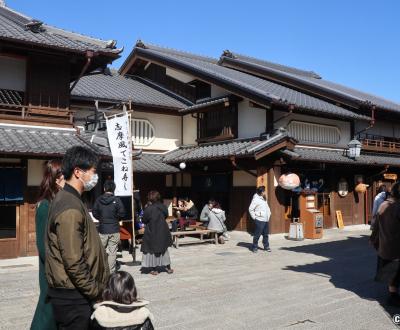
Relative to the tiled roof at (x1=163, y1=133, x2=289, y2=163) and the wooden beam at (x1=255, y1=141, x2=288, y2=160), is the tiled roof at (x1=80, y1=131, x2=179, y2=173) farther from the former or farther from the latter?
the wooden beam at (x1=255, y1=141, x2=288, y2=160)

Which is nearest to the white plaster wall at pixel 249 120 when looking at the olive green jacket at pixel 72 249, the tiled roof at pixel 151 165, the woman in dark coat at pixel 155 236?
the tiled roof at pixel 151 165

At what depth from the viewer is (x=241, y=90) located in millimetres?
16125

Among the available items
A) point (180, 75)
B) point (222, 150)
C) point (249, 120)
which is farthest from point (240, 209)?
point (180, 75)

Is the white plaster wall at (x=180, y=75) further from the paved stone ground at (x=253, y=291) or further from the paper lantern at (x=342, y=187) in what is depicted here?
the paved stone ground at (x=253, y=291)

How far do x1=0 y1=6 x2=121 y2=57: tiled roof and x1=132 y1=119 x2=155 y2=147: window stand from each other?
5328 millimetres

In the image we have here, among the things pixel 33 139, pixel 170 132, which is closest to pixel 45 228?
pixel 33 139

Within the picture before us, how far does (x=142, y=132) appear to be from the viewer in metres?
18.3

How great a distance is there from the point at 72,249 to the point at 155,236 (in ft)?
20.3

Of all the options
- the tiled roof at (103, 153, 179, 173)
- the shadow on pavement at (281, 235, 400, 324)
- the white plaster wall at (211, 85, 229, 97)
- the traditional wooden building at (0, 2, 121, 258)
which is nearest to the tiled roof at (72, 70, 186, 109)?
the white plaster wall at (211, 85, 229, 97)

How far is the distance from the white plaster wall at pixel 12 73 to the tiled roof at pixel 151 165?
18.2 feet

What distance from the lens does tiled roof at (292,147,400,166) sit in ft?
53.0

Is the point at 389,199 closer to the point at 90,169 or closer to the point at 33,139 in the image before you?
the point at 90,169

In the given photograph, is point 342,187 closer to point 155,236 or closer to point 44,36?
point 155,236

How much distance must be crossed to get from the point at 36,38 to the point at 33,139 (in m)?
2.70
